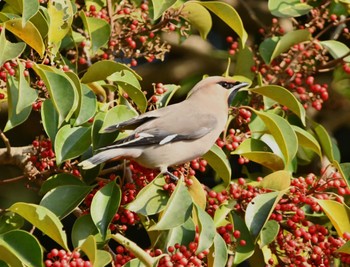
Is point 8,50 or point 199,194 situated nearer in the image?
point 8,50

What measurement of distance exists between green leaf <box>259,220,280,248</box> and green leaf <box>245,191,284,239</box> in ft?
0.11

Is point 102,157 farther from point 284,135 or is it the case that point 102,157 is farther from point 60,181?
point 284,135

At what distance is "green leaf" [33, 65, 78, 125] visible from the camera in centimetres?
301

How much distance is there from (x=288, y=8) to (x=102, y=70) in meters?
1.02

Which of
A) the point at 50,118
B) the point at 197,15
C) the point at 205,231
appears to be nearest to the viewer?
the point at 205,231

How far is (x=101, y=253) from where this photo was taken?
293 centimetres

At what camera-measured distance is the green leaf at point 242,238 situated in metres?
3.28

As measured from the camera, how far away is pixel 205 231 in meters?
2.98

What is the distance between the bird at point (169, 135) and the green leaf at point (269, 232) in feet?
1.09

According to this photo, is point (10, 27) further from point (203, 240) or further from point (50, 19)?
point (203, 240)

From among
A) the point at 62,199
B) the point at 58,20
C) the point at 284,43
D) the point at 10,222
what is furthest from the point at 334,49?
the point at 10,222

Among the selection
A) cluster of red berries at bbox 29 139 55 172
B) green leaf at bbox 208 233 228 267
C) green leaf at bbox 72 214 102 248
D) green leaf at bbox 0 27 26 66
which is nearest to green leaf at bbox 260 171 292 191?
green leaf at bbox 208 233 228 267

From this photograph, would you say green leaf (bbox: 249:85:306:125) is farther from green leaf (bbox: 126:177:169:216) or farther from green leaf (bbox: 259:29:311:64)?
green leaf (bbox: 126:177:169:216)

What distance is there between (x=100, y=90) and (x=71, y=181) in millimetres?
457
